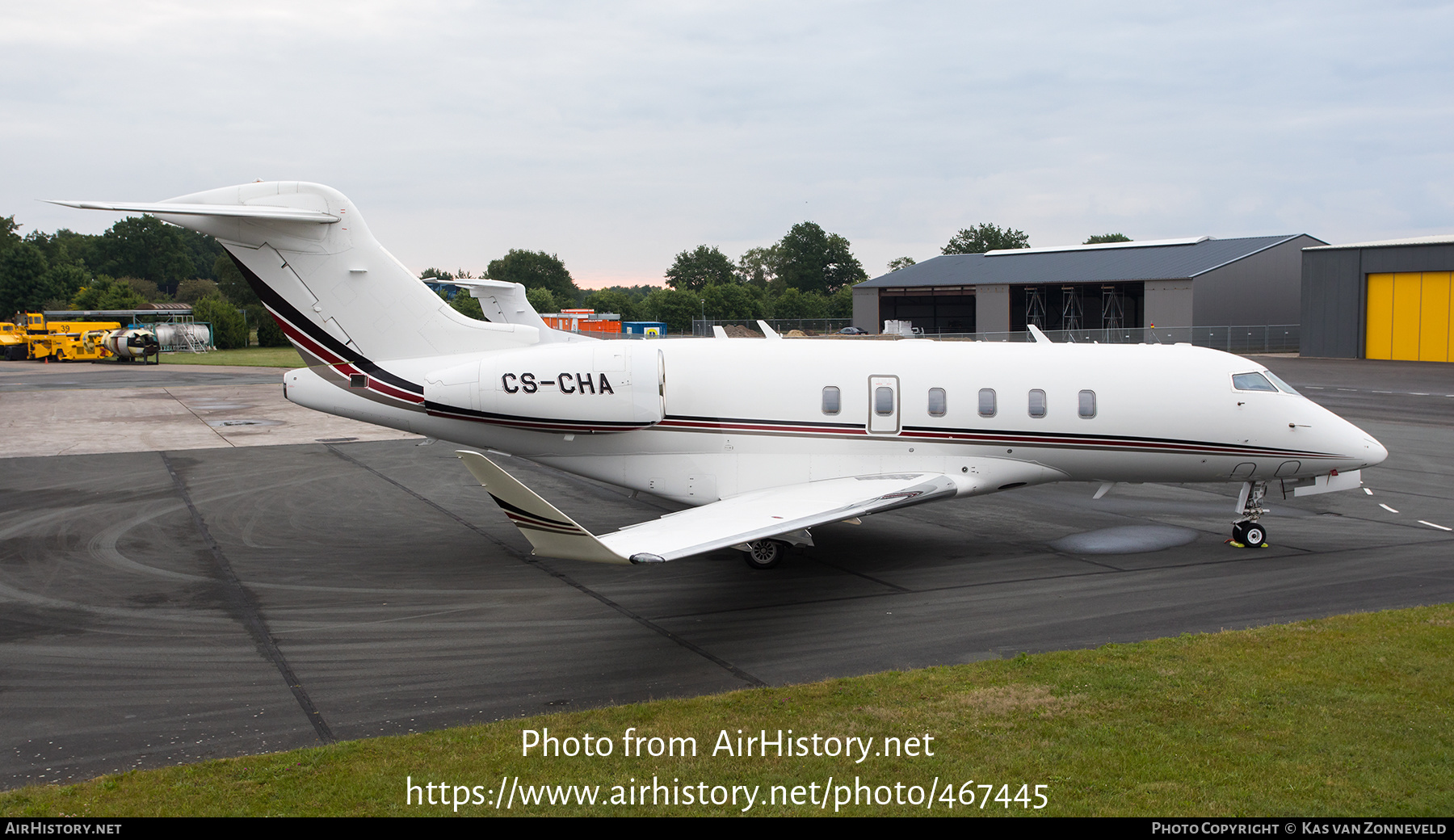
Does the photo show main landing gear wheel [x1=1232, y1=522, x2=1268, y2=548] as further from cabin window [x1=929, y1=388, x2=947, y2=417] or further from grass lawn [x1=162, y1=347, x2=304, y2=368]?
grass lawn [x1=162, y1=347, x2=304, y2=368]

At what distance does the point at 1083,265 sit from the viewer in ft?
244

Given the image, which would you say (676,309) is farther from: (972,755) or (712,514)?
(972,755)

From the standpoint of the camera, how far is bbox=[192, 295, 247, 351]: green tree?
266 ft

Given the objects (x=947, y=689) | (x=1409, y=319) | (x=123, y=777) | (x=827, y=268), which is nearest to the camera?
(x=123, y=777)

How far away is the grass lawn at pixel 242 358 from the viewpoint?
208ft

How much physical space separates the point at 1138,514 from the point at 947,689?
1067 cm

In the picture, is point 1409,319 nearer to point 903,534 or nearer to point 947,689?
point 903,534

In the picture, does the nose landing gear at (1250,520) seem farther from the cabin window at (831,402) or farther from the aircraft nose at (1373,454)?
the cabin window at (831,402)

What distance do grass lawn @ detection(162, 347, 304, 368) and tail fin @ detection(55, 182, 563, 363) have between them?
150ft

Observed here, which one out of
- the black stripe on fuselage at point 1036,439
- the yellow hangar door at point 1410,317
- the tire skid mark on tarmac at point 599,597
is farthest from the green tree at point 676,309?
the black stripe on fuselage at point 1036,439

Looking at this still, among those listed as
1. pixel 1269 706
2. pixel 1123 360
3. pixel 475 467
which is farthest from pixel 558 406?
pixel 1269 706

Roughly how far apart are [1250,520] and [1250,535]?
0.82 feet

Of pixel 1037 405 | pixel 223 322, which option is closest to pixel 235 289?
pixel 223 322

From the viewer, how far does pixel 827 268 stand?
147 metres
